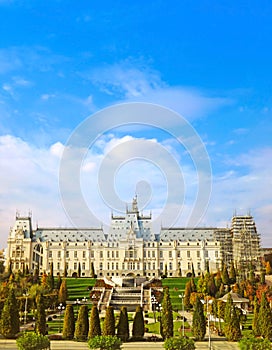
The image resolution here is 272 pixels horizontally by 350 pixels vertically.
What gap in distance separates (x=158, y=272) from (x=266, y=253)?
28.7m

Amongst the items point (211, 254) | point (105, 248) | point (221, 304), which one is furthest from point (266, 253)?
point (221, 304)

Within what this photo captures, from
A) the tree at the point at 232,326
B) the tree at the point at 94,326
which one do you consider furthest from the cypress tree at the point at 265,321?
the tree at the point at 94,326

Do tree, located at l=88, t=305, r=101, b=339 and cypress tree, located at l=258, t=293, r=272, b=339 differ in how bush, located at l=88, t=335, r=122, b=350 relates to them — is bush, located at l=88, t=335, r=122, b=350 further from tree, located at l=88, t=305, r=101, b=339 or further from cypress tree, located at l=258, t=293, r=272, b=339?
cypress tree, located at l=258, t=293, r=272, b=339

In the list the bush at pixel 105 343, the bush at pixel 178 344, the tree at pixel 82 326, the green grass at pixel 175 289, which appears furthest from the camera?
the green grass at pixel 175 289

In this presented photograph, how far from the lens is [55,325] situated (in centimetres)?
3734

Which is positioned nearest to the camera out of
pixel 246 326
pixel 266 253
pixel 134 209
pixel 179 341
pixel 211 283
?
pixel 179 341

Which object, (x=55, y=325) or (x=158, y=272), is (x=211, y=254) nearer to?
(x=158, y=272)

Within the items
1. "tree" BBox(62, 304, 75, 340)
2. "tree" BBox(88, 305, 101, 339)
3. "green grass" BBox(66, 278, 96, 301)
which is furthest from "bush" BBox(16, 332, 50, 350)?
"green grass" BBox(66, 278, 96, 301)

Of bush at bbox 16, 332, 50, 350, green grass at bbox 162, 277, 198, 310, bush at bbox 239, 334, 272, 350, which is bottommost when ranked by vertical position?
bush at bbox 239, 334, 272, 350

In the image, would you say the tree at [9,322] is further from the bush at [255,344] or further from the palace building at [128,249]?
the palace building at [128,249]

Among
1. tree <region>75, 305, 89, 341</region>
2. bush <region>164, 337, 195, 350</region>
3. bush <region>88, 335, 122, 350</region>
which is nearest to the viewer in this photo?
bush <region>164, 337, 195, 350</region>

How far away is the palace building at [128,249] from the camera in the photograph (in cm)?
8350

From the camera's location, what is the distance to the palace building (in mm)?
83500

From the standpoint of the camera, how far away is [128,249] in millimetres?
84250
